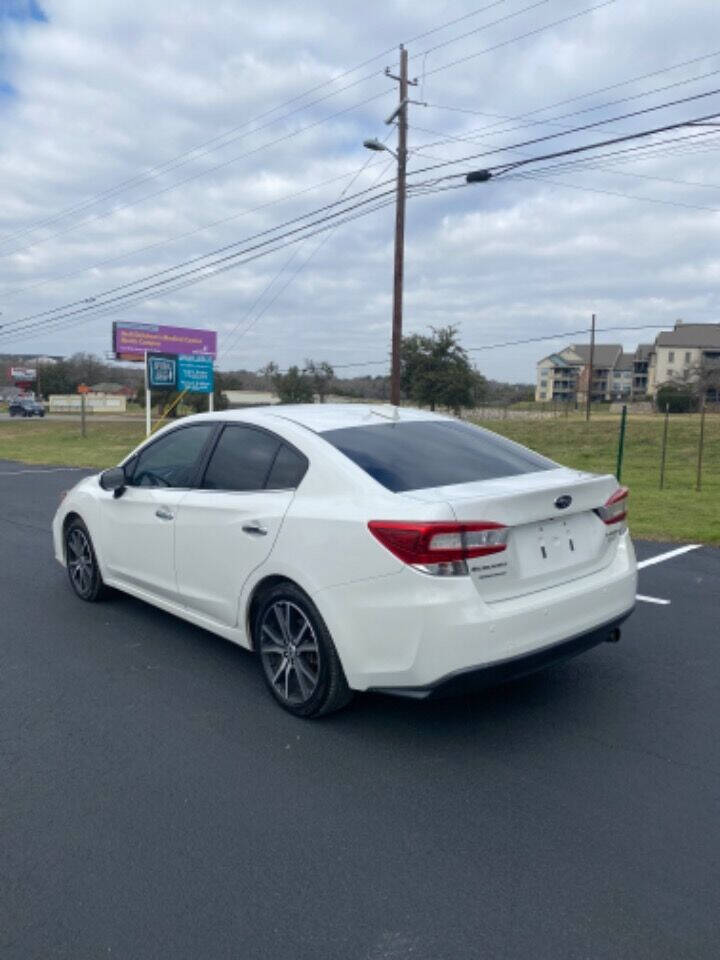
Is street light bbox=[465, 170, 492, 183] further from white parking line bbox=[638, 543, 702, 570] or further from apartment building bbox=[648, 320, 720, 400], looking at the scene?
apartment building bbox=[648, 320, 720, 400]

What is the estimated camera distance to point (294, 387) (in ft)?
178

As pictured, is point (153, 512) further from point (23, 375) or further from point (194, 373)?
point (23, 375)

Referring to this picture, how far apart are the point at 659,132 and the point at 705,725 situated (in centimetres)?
1148

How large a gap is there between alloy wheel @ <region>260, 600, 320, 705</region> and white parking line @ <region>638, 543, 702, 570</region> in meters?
4.60

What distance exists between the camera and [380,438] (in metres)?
4.29

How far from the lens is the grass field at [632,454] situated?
410 inches

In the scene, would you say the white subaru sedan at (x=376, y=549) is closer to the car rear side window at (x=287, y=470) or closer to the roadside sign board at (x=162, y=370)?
the car rear side window at (x=287, y=470)

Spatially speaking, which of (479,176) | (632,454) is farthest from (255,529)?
(632,454)

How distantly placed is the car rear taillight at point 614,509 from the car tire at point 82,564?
3.76 m

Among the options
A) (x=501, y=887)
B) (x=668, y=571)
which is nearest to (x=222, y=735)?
(x=501, y=887)

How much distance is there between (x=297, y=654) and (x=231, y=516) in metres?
0.88

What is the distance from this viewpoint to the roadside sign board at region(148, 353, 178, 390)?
27.7 metres

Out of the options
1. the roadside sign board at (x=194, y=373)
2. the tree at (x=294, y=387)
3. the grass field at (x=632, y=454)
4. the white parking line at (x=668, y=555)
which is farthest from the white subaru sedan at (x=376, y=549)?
the tree at (x=294, y=387)

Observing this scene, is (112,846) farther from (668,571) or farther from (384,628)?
(668,571)
